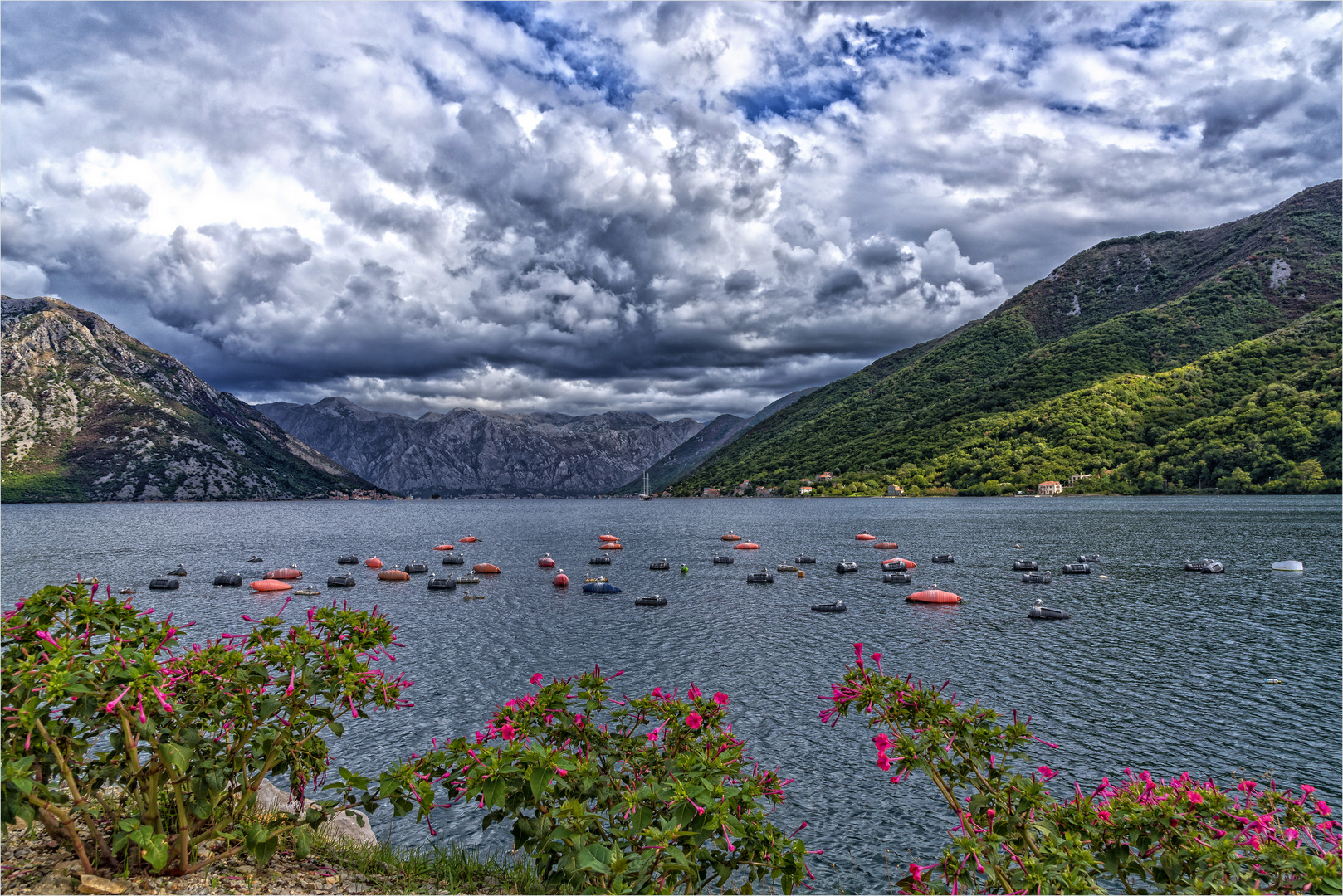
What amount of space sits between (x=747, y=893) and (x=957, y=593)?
65975mm

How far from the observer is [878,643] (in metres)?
45.4

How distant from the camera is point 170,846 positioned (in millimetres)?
8398

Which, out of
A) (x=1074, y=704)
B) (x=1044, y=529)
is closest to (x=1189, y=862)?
(x=1074, y=704)

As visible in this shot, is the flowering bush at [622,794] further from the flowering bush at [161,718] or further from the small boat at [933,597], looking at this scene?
the small boat at [933,597]

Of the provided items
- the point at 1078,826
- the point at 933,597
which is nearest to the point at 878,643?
the point at 933,597

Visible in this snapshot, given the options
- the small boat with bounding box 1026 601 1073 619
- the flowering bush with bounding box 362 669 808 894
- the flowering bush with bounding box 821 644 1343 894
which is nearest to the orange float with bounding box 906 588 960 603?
the small boat with bounding box 1026 601 1073 619

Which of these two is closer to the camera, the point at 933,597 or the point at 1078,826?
the point at 1078,826

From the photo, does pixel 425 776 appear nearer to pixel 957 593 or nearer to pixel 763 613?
pixel 763 613

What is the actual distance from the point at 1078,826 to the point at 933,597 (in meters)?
57.1

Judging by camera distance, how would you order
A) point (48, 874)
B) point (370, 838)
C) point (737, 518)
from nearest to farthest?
point (48, 874)
point (370, 838)
point (737, 518)

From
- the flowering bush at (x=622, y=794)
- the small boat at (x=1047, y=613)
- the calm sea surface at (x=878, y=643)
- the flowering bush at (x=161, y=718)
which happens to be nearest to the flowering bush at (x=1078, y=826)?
the flowering bush at (x=622, y=794)

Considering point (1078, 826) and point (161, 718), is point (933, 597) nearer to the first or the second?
point (1078, 826)

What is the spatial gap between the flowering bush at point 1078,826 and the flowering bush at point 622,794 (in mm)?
1598

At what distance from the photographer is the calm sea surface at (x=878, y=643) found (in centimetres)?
2473
